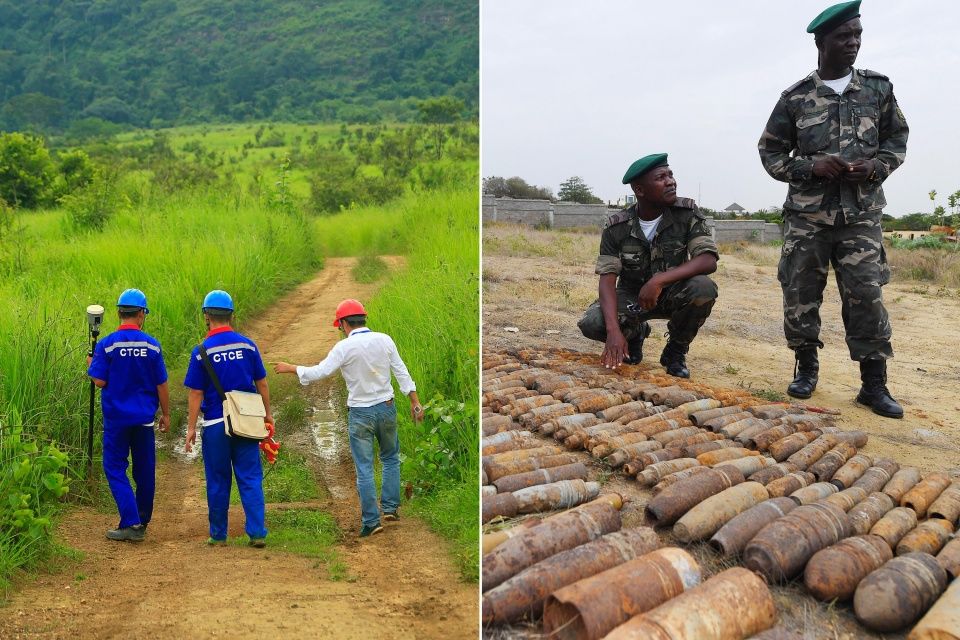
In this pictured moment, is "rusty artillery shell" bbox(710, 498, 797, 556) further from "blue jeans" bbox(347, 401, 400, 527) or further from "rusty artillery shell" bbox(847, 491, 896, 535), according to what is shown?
"blue jeans" bbox(347, 401, 400, 527)

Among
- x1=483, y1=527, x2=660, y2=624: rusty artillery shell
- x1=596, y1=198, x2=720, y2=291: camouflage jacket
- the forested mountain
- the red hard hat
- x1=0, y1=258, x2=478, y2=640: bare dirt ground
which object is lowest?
→ x1=0, y1=258, x2=478, y2=640: bare dirt ground

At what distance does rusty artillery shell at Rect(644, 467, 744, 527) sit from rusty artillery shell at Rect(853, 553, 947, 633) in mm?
800

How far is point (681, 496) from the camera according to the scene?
3537mm

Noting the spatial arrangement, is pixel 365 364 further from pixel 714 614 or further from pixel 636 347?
pixel 714 614

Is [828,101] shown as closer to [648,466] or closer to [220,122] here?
[648,466]

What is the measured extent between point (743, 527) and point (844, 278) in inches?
118

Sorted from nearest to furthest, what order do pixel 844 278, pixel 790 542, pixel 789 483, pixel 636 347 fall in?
pixel 790 542
pixel 789 483
pixel 844 278
pixel 636 347

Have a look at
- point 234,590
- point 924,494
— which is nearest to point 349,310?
point 234,590

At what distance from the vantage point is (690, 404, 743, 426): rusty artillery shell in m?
5.09

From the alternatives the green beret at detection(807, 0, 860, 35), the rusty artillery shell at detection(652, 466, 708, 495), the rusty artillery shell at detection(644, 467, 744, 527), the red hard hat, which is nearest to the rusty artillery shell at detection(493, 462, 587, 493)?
the rusty artillery shell at detection(652, 466, 708, 495)

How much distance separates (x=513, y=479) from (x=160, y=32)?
2608 inches

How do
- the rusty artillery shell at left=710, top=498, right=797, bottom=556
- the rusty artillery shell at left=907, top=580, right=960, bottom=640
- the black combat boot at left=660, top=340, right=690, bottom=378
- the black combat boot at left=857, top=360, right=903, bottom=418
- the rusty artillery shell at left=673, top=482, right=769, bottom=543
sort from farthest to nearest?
1. the black combat boot at left=660, top=340, right=690, bottom=378
2. the black combat boot at left=857, top=360, right=903, bottom=418
3. the rusty artillery shell at left=673, top=482, right=769, bottom=543
4. the rusty artillery shell at left=710, top=498, right=797, bottom=556
5. the rusty artillery shell at left=907, top=580, right=960, bottom=640

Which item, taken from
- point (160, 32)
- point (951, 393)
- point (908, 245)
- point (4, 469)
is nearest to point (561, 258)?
point (908, 245)

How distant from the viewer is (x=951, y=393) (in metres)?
6.63
